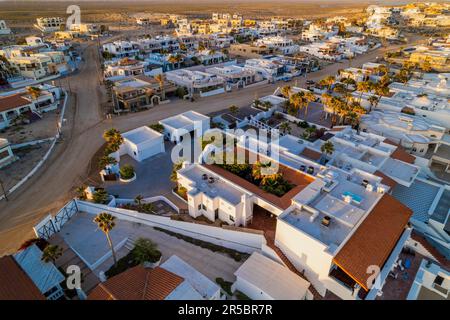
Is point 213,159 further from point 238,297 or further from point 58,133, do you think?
point 58,133

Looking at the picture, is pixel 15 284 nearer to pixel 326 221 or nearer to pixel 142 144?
pixel 142 144

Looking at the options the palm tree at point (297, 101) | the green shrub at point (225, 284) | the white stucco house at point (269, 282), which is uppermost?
the palm tree at point (297, 101)

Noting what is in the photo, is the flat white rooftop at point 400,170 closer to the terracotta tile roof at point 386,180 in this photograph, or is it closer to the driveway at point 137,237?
the terracotta tile roof at point 386,180

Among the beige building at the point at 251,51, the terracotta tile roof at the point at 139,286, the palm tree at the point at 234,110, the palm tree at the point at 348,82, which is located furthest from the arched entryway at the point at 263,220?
the beige building at the point at 251,51

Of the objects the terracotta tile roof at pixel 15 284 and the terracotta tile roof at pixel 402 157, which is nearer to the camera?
the terracotta tile roof at pixel 15 284

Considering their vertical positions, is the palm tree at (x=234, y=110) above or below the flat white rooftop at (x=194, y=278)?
above

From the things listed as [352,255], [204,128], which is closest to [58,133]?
[204,128]

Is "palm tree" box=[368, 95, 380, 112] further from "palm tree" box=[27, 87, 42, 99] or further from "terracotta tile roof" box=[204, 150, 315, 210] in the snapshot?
"palm tree" box=[27, 87, 42, 99]
